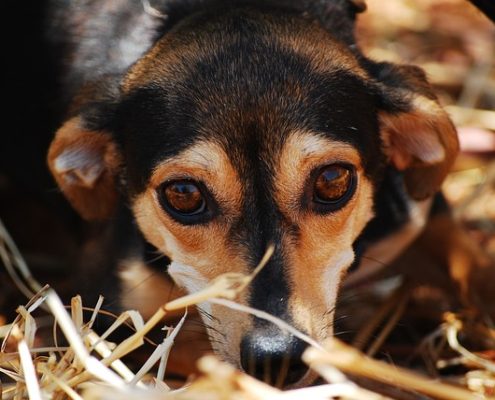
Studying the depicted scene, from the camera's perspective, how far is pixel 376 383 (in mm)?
3551

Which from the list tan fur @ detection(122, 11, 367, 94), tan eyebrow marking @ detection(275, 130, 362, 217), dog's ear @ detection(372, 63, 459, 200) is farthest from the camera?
dog's ear @ detection(372, 63, 459, 200)

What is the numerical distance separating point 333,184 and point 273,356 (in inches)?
29.3

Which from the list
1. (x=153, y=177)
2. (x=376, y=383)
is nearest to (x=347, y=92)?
(x=153, y=177)

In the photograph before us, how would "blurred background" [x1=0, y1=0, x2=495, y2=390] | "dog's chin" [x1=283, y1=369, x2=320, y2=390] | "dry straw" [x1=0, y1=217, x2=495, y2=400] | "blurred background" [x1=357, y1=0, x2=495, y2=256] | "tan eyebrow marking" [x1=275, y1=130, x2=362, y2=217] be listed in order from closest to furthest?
"dry straw" [x1=0, y1=217, x2=495, y2=400], "dog's chin" [x1=283, y1=369, x2=320, y2=390], "tan eyebrow marking" [x1=275, y1=130, x2=362, y2=217], "blurred background" [x1=0, y1=0, x2=495, y2=390], "blurred background" [x1=357, y1=0, x2=495, y2=256]

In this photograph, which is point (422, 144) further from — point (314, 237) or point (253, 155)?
point (253, 155)

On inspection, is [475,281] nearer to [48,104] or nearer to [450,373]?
[450,373]

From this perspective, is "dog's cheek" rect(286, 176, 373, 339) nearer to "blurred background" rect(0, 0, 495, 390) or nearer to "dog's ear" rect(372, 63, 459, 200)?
"dog's ear" rect(372, 63, 459, 200)

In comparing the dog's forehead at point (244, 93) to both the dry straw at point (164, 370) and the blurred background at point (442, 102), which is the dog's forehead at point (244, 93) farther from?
the blurred background at point (442, 102)

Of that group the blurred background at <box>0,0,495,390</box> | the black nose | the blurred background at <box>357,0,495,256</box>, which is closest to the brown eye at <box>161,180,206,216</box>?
the black nose

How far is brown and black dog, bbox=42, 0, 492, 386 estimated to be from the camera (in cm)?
327

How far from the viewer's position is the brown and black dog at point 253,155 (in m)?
3.27

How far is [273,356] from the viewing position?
9.77 feet

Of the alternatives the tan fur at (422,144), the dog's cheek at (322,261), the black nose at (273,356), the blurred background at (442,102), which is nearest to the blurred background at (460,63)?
the blurred background at (442,102)

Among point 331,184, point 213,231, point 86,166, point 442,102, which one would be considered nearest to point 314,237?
point 331,184
